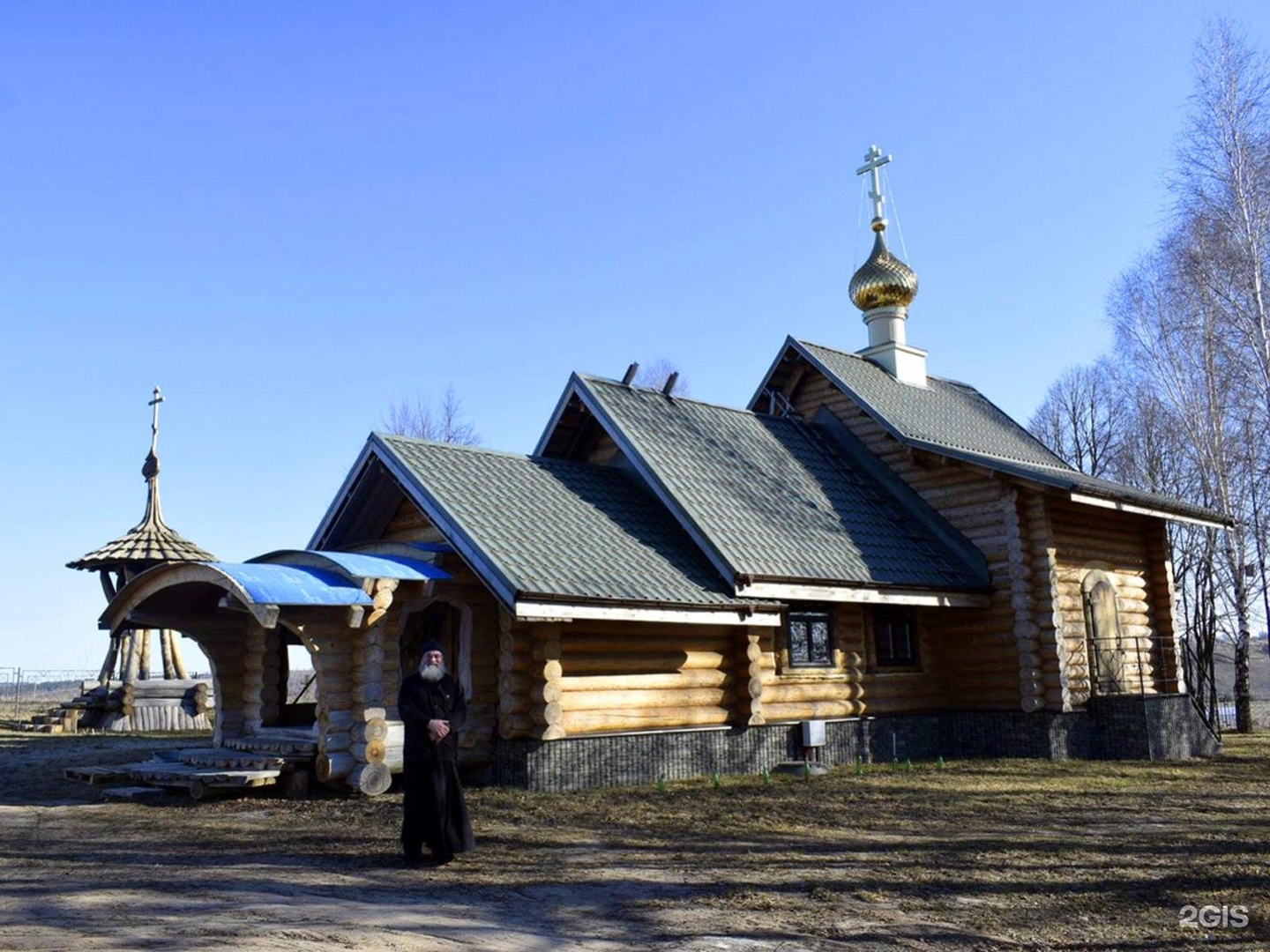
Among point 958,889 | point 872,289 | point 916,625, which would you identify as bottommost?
point 958,889

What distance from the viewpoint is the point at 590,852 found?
9.44m

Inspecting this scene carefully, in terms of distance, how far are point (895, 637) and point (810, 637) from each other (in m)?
2.25

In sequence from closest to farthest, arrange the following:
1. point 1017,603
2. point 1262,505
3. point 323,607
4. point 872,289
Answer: point 323,607, point 1017,603, point 872,289, point 1262,505

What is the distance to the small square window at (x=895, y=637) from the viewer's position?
18016 millimetres

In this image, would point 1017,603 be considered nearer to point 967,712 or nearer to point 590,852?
point 967,712

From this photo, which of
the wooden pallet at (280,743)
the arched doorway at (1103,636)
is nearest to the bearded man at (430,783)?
the wooden pallet at (280,743)

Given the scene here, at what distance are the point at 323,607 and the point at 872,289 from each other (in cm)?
1468

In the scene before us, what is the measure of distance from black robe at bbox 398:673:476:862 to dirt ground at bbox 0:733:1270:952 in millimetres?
220

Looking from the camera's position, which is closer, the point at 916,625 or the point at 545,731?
the point at 545,731

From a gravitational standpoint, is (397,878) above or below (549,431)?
below

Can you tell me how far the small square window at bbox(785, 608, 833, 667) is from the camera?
16.5 metres

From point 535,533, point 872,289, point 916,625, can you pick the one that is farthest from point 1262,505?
point 535,533

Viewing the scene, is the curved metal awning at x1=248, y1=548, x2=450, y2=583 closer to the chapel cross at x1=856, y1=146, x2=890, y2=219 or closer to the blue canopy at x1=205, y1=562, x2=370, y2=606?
the blue canopy at x1=205, y1=562, x2=370, y2=606

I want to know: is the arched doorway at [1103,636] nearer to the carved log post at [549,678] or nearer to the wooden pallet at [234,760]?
the carved log post at [549,678]
